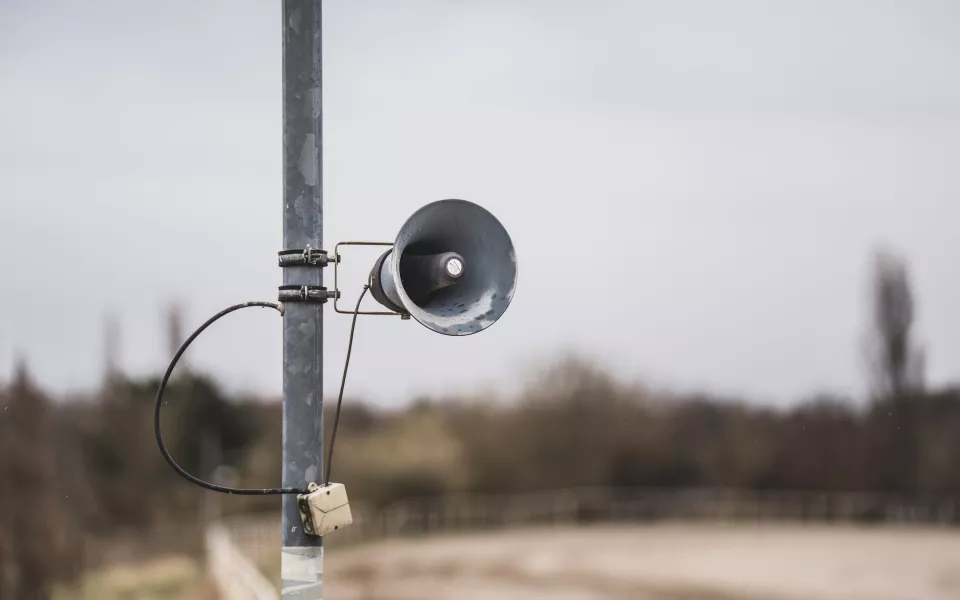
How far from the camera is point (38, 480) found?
2039cm

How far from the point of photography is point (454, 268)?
11.7ft

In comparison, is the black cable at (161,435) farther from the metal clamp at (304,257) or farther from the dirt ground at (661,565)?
the dirt ground at (661,565)

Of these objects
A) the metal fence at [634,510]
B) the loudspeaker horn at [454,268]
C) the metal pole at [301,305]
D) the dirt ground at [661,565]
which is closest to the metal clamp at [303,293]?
the metal pole at [301,305]

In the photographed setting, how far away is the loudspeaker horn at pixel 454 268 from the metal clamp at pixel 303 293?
172 mm

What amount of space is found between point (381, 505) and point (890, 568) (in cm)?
1425

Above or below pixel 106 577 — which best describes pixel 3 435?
above

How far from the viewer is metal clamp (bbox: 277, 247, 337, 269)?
11.8 feet

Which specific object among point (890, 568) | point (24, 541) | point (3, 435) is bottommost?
point (890, 568)

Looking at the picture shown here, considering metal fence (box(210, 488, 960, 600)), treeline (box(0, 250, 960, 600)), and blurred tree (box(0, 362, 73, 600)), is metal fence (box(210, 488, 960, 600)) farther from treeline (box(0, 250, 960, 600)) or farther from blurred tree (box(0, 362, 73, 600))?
blurred tree (box(0, 362, 73, 600))

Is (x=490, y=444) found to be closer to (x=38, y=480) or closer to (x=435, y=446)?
(x=435, y=446)

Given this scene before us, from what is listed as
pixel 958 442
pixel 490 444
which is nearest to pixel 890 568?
pixel 958 442

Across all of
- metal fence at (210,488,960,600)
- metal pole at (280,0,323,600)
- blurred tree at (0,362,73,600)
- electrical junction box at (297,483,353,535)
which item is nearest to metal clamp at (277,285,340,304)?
metal pole at (280,0,323,600)

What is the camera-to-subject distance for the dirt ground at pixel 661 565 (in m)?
22.1

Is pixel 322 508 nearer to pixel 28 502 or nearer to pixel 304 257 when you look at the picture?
pixel 304 257
